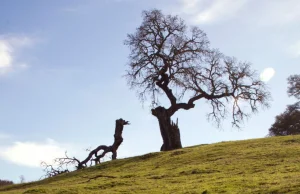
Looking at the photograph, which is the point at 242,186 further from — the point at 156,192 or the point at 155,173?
the point at 155,173

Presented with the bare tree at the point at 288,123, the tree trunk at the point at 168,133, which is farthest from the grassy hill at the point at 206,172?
the bare tree at the point at 288,123

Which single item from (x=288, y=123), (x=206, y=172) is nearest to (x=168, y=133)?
(x=206, y=172)

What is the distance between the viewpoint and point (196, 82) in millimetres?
44438

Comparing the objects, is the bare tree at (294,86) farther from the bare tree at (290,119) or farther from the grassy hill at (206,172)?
the grassy hill at (206,172)

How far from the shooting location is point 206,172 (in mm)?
23891

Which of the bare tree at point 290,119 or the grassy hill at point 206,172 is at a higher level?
the bare tree at point 290,119

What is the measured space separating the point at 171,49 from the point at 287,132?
959 inches

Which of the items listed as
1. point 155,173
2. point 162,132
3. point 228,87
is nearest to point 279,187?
point 155,173

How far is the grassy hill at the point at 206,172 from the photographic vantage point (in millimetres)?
18422

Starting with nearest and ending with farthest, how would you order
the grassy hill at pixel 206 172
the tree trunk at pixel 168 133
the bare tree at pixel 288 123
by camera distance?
the grassy hill at pixel 206 172 < the tree trunk at pixel 168 133 < the bare tree at pixel 288 123

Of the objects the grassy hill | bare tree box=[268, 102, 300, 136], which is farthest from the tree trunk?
bare tree box=[268, 102, 300, 136]

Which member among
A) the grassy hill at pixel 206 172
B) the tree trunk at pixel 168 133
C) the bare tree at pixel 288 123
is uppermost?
the bare tree at pixel 288 123

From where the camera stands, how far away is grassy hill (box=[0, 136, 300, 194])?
60.4ft

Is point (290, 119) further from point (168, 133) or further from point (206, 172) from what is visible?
point (206, 172)
